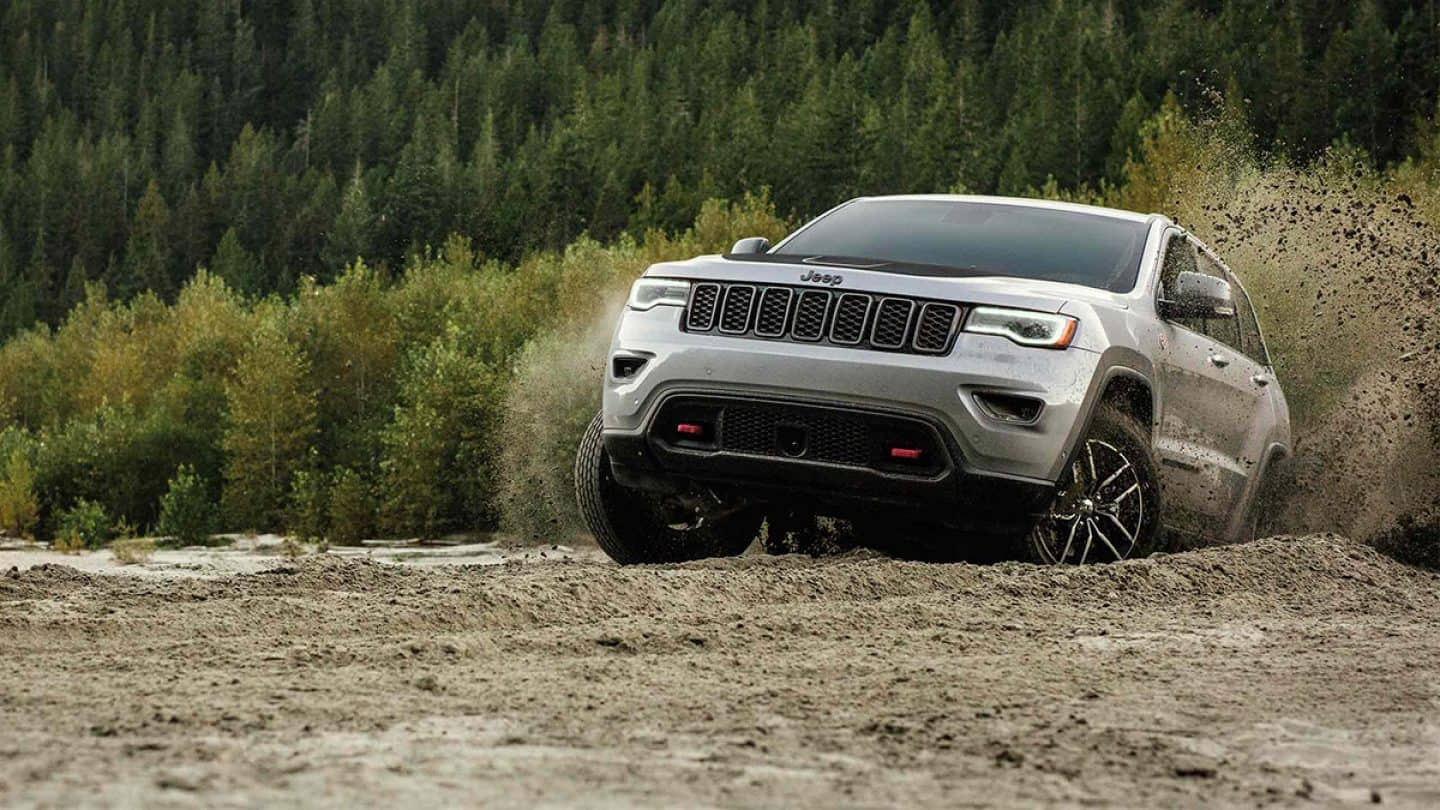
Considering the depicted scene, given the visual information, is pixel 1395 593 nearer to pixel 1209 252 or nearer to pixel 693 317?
pixel 1209 252

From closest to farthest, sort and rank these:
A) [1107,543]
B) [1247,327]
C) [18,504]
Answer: [1107,543], [1247,327], [18,504]

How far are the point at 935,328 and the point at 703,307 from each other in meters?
0.96

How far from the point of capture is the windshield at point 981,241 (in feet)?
26.8

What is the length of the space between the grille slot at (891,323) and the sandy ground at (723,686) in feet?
2.90

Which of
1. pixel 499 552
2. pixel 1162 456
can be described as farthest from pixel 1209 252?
pixel 499 552

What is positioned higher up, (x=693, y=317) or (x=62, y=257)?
(x=693, y=317)

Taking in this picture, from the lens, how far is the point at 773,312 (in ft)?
24.7

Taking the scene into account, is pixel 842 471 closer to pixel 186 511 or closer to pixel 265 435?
pixel 186 511

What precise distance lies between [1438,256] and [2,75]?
18931 centimetres

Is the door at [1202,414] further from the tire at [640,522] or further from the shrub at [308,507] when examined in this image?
the shrub at [308,507]

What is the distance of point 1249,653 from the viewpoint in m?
6.06

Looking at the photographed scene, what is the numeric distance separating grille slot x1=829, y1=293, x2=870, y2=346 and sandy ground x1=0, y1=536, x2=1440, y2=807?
889 millimetres

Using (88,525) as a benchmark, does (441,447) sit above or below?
above

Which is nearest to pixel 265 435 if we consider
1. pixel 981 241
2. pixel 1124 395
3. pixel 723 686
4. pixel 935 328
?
pixel 981 241
